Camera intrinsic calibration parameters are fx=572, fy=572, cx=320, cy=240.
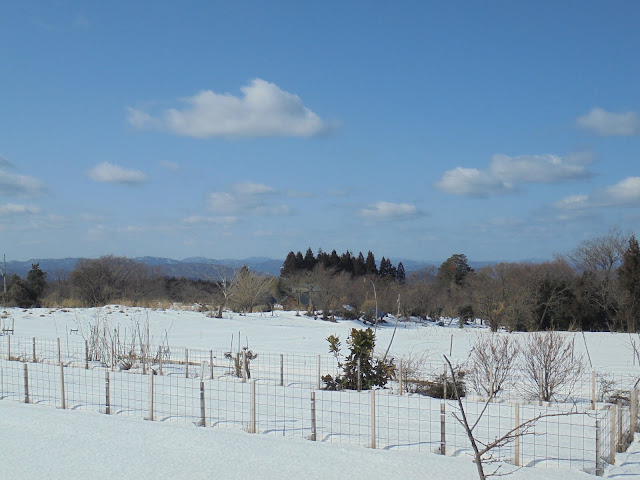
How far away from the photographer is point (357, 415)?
1153cm

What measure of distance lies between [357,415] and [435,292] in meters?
40.5

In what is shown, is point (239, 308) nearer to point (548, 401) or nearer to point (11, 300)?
point (11, 300)

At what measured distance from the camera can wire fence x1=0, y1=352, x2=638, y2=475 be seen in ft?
29.0

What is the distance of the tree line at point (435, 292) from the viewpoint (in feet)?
109

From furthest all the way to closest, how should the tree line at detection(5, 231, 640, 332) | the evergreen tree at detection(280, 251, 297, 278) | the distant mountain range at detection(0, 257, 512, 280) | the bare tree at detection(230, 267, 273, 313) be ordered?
the evergreen tree at detection(280, 251, 297, 278) < the distant mountain range at detection(0, 257, 512, 280) < the bare tree at detection(230, 267, 273, 313) < the tree line at detection(5, 231, 640, 332)

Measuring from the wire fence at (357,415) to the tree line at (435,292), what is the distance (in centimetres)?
631

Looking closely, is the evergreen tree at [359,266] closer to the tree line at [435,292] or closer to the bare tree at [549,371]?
the tree line at [435,292]

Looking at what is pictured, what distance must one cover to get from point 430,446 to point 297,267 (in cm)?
6531

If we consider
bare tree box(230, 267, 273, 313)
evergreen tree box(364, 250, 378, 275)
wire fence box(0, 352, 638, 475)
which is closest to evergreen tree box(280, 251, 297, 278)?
evergreen tree box(364, 250, 378, 275)

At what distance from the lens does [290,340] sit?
90.0 ft

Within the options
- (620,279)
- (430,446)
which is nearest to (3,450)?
(430,446)

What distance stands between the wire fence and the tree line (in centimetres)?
631

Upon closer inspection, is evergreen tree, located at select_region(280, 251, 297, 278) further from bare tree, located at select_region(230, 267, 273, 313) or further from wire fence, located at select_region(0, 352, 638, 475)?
wire fence, located at select_region(0, 352, 638, 475)

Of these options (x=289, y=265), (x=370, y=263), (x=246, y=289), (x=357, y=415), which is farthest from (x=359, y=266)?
(x=357, y=415)
